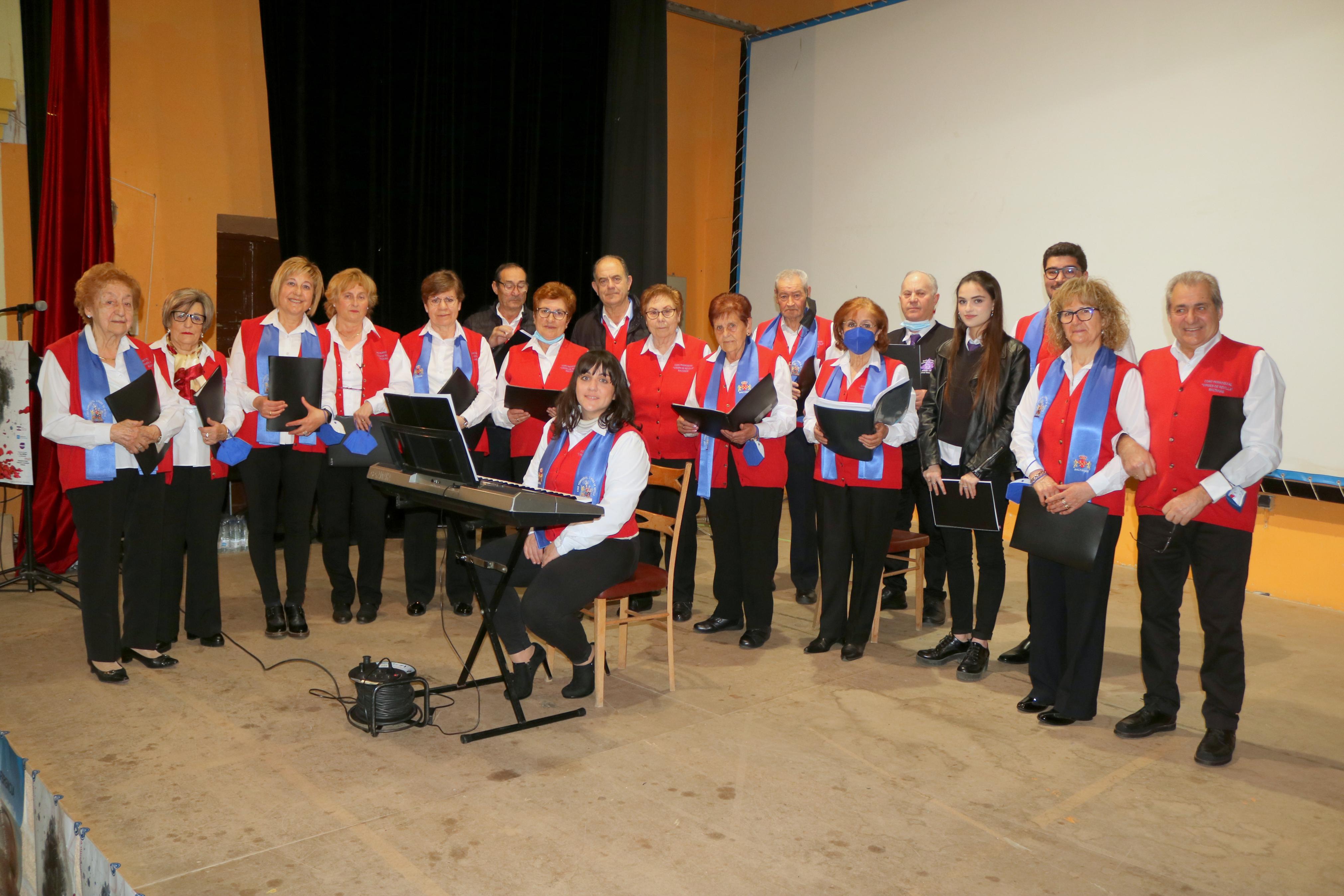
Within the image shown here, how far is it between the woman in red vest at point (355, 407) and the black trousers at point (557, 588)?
48.8 inches

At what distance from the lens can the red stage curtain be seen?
5.32 m

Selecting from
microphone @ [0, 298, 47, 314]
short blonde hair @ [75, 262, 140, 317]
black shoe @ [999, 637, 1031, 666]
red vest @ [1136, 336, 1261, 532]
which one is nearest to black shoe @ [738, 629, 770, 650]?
black shoe @ [999, 637, 1031, 666]

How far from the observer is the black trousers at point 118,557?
3543 mm

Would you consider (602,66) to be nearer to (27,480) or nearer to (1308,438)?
(27,480)

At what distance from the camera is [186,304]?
3.87 metres

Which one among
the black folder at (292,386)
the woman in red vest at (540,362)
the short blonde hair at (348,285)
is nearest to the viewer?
the black folder at (292,386)

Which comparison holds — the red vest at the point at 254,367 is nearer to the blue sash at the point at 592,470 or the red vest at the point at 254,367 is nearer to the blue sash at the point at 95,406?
the blue sash at the point at 95,406

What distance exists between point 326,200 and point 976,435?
4366 millimetres

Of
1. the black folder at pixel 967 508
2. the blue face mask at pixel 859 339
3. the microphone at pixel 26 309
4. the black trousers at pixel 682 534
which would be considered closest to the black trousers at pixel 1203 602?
the black folder at pixel 967 508

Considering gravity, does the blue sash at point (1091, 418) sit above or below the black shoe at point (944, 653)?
Result: above

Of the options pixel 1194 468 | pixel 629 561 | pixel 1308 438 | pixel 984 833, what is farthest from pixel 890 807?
pixel 1308 438

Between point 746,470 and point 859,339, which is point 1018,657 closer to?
point 746,470

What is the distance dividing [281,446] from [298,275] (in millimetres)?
743

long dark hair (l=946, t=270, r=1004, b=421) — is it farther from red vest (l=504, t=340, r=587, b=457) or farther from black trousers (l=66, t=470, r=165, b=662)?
black trousers (l=66, t=470, r=165, b=662)
